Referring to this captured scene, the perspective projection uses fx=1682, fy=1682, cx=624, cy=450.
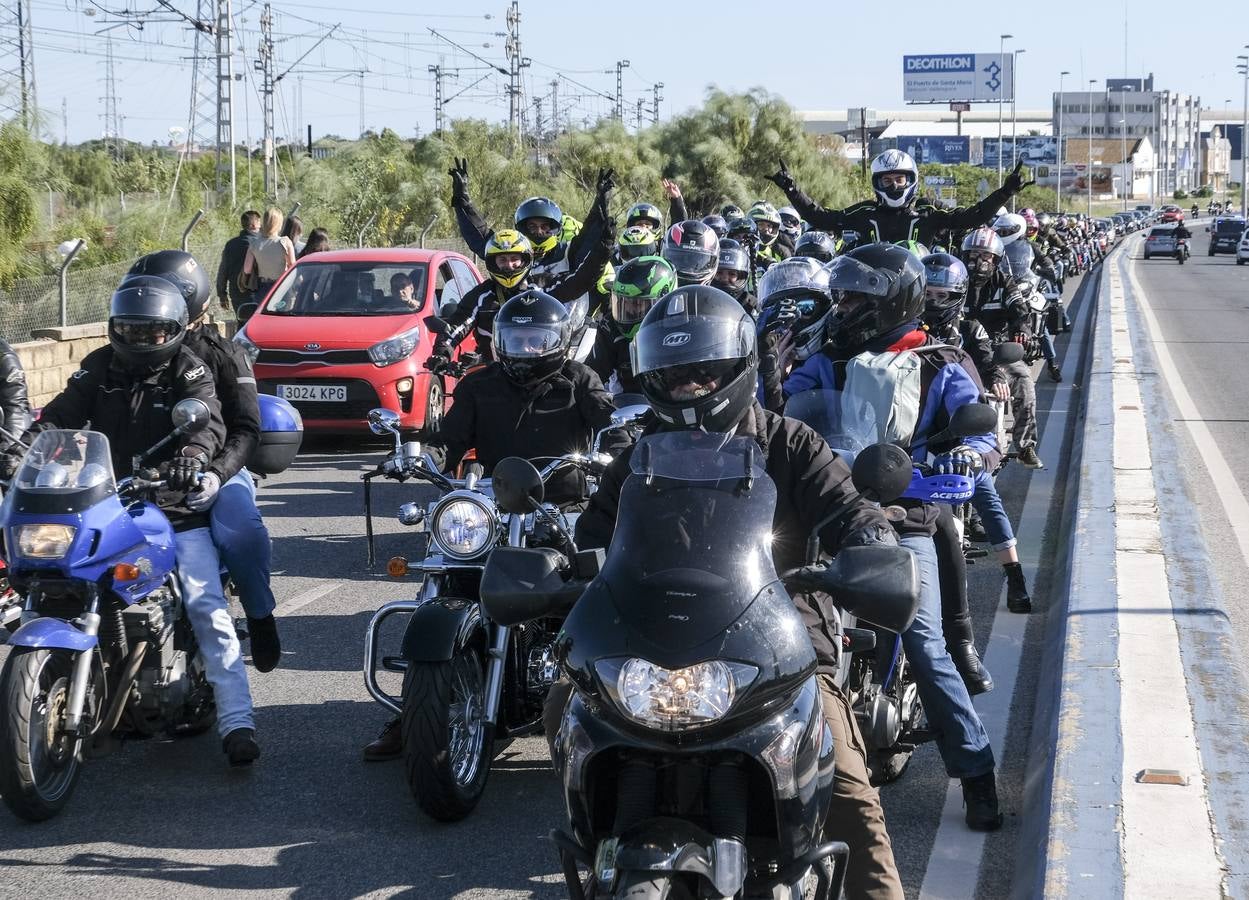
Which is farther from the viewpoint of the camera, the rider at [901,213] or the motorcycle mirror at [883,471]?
the rider at [901,213]

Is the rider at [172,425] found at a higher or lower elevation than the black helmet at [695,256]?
lower

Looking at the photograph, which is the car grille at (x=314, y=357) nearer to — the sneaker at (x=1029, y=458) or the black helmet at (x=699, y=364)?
the sneaker at (x=1029, y=458)

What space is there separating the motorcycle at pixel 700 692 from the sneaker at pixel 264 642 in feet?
10.2

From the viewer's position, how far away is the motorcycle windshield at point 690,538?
3.26 meters

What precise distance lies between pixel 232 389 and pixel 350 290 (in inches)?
350

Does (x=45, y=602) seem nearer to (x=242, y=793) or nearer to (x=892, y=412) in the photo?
(x=242, y=793)

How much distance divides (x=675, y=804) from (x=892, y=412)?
226 centimetres

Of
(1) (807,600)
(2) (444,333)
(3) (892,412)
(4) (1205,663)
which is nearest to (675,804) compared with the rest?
(1) (807,600)

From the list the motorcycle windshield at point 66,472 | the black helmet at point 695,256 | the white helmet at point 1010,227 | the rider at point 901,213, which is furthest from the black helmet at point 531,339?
the white helmet at point 1010,227

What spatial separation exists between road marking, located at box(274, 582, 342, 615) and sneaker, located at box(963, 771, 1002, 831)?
13.9 feet

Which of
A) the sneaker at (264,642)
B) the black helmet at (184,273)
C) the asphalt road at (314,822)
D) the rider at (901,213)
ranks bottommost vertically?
the asphalt road at (314,822)

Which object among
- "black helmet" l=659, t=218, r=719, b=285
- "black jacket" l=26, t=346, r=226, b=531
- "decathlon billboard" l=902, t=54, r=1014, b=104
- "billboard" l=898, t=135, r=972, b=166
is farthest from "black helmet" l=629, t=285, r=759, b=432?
"billboard" l=898, t=135, r=972, b=166

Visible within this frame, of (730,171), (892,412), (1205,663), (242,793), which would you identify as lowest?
(242,793)

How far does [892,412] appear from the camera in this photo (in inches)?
209
